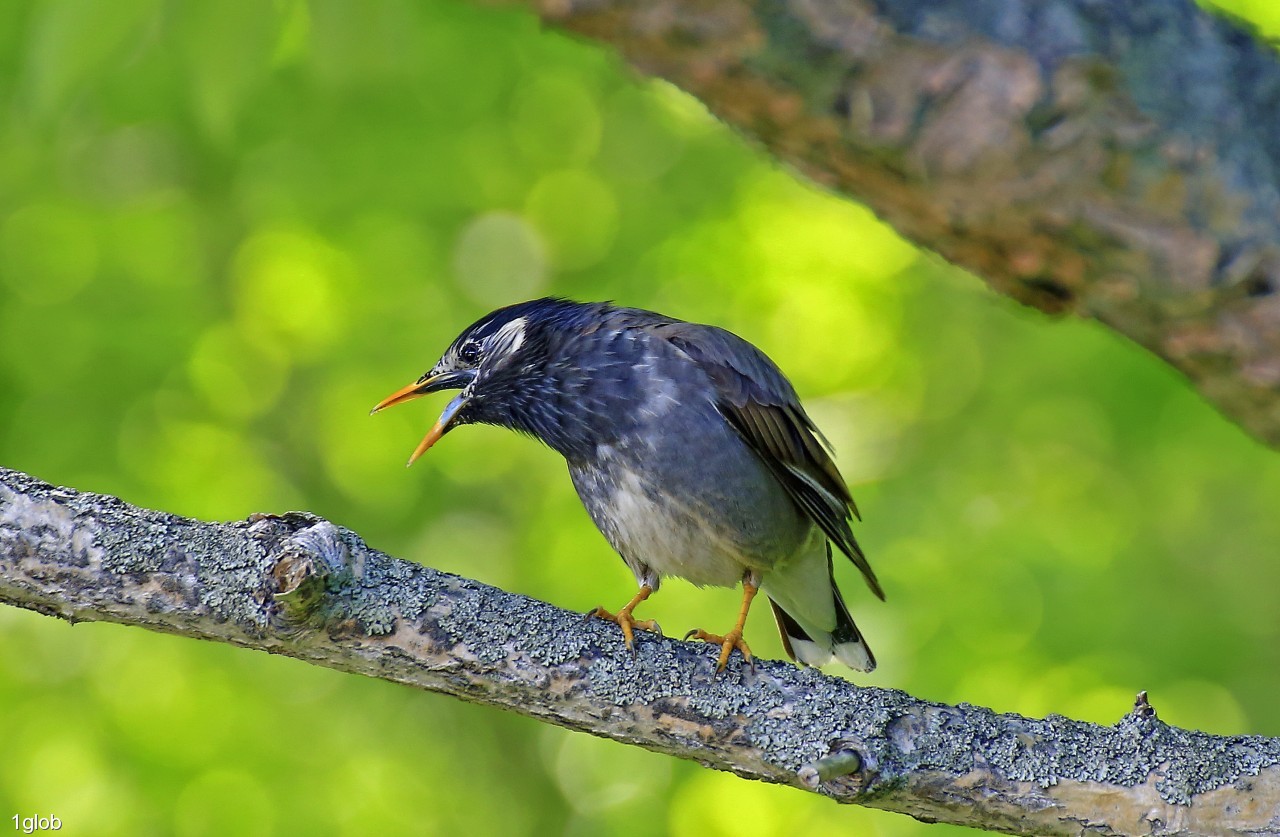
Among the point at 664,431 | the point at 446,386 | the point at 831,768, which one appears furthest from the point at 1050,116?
the point at 446,386

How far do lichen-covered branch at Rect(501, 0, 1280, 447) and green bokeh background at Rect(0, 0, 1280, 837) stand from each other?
293cm

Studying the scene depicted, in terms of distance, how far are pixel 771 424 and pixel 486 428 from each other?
94.4 inches

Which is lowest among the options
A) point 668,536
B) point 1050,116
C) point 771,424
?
point 668,536

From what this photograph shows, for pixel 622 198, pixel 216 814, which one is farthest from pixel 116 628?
pixel 622 198

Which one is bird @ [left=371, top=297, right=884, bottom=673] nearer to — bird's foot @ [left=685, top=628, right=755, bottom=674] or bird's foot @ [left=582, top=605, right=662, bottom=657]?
bird's foot @ [left=582, top=605, right=662, bottom=657]

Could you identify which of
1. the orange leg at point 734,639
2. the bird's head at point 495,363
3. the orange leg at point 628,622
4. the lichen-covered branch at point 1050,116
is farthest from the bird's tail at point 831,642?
the lichen-covered branch at point 1050,116

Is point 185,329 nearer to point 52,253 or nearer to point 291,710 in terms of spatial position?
point 52,253

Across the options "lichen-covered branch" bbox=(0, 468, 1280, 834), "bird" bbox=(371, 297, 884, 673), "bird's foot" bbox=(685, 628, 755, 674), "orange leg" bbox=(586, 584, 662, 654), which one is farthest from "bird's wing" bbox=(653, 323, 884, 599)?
"lichen-covered branch" bbox=(0, 468, 1280, 834)

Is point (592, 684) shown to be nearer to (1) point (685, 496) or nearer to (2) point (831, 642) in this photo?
(1) point (685, 496)

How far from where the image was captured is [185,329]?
6246mm

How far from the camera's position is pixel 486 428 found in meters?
6.77

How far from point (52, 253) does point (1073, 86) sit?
524 cm

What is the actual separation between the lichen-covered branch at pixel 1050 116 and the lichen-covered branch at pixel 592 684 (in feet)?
3.72

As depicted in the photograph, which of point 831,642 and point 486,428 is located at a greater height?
point 831,642
